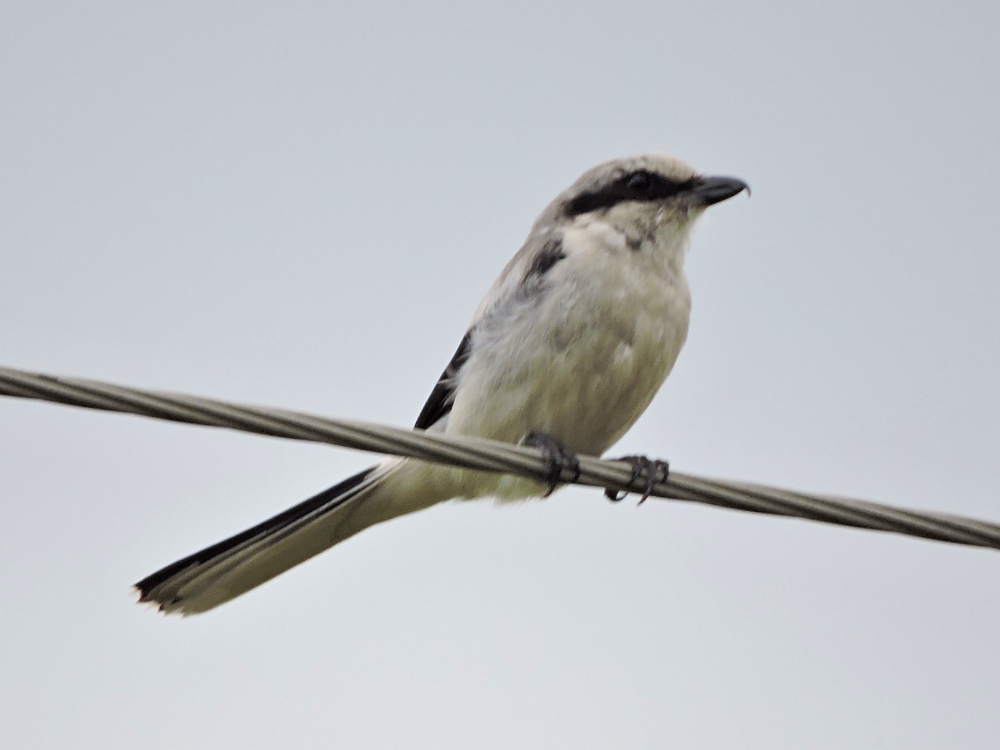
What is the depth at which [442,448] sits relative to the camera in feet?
9.48

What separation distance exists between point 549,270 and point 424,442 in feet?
6.28

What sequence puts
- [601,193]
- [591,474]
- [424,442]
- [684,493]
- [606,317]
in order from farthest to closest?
[601,193] < [606,317] < [591,474] < [684,493] < [424,442]

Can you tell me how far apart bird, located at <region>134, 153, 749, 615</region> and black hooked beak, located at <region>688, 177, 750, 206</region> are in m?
0.02

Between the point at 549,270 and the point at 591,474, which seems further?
the point at 549,270

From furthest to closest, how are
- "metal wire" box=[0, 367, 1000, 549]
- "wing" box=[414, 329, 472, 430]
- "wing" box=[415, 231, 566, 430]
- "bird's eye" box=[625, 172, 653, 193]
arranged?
"bird's eye" box=[625, 172, 653, 193], "wing" box=[414, 329, 472, 430], "wing" box=[415, 231, 566, 430], "metal wire" box=[0, 367, 1000, 549]

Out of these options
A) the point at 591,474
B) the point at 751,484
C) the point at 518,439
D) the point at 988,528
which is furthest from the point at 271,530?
the point at 988,528

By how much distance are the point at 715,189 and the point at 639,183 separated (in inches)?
12.7

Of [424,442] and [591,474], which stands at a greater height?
[591,474]

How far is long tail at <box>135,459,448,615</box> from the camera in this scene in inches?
168

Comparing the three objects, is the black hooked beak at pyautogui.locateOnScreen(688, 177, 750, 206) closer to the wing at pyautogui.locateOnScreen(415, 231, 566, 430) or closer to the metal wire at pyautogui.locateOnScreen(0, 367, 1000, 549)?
the wing at pyautogui.locateOnScreen(415, 231, 566, 430)

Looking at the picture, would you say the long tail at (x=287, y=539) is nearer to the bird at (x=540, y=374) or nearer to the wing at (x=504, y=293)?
the bird at (x=540, y=374)

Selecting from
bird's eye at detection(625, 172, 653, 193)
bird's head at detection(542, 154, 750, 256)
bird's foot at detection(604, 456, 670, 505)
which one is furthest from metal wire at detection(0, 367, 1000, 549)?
bird's eye at detection(625, 172, 653, 193)

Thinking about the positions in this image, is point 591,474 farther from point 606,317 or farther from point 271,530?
point 271,530

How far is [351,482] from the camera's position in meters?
4.76
